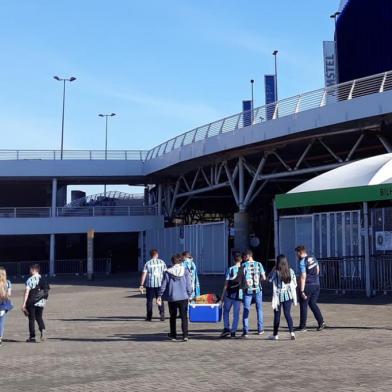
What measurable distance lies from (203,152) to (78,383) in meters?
26.3

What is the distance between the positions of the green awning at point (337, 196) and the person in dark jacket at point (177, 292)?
7.35 meters

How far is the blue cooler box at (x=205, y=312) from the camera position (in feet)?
39.5

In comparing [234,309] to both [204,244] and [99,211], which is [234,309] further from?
[99,211]

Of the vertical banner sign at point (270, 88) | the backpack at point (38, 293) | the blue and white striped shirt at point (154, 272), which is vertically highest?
the vertical banner sign at point (270, 88)

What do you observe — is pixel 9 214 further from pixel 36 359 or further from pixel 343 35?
pixel 36 359

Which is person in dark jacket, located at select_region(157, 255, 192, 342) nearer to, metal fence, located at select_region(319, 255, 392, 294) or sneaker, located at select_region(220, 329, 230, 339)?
sneaker, located at select_region(220, 329, 230, 339)

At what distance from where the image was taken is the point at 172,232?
41.0 m

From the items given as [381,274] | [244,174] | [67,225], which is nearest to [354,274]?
[381,274]

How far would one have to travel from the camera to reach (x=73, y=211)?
45375 millimetres

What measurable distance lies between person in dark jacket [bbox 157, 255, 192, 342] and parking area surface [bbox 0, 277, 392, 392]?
0.37 m

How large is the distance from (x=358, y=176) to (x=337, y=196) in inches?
41.5

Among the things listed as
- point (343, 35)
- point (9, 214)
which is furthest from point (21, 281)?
point (343, 35)

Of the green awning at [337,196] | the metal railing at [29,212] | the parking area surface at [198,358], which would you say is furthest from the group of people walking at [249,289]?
the metal railing at [29,212]

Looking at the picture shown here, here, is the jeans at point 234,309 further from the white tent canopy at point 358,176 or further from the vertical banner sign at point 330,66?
the vertical banner sign at point 330,66
